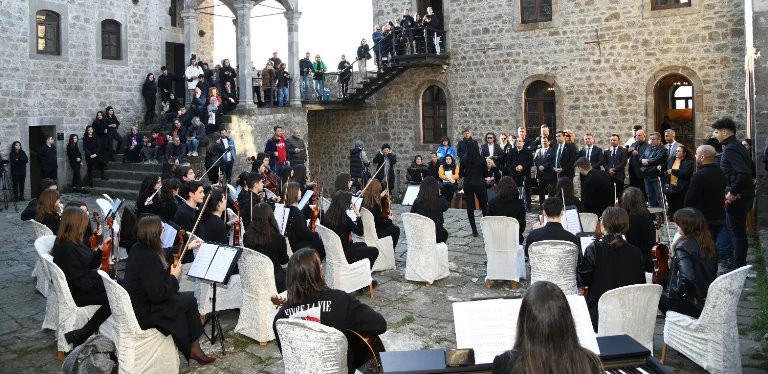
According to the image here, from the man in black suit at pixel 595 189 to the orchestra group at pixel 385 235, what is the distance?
2 cm

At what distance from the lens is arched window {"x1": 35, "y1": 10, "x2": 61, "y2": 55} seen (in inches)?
676

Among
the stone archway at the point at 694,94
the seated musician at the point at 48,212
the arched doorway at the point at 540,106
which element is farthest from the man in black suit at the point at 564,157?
the seated musician at the point at 48,212

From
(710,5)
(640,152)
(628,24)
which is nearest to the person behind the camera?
(640,152)

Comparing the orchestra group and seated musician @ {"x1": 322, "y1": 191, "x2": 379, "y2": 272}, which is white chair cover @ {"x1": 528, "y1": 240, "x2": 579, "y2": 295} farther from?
seated musician @ {"x1": 322, "y1": 191, "x2": 379, "y2": 272}

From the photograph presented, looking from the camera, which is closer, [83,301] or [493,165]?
[83,301]

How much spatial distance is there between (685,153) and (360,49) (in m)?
11.7

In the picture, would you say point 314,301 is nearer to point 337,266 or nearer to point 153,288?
point 153,288

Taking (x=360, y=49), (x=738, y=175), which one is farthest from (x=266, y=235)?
(x=360, y=49)

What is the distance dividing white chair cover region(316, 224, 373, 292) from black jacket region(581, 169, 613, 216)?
4038 millimetres

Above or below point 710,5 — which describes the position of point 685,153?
below

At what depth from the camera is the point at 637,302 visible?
487 cm

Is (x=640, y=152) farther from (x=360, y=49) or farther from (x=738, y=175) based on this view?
(x=360, y=49)

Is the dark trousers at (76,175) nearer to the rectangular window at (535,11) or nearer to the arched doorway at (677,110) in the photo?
the rectangular window at (535,11)

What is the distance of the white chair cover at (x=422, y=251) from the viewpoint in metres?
7.98
